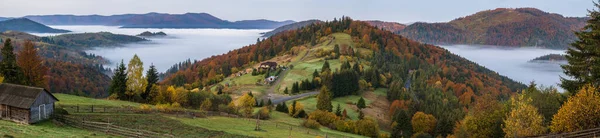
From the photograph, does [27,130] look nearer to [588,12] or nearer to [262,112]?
[262,112]

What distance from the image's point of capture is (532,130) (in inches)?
1889

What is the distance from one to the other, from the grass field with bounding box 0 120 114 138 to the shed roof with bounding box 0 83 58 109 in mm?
2450

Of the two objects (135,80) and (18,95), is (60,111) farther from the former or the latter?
(135,80)

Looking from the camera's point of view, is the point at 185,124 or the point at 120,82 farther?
the point at 120,82

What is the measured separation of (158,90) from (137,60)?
27.7 feet

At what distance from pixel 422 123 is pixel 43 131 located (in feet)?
264

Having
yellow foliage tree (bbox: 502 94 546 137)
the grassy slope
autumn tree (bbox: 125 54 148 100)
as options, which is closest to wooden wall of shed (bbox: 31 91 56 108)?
the grassy slope

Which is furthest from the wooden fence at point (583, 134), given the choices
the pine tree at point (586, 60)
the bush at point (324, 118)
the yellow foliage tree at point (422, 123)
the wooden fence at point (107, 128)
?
the yellow foliage tree at point (422, 123)

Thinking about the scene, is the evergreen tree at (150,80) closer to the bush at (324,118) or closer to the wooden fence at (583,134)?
the bush at (324,118)

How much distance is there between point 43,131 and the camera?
130 ft

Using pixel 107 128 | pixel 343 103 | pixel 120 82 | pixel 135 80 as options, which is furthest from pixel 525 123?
pixel 343 103

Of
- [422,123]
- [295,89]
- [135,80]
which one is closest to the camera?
[135,80]

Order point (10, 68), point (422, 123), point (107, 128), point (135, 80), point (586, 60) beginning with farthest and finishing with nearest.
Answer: point (422, 123) < point (135, 80) < point (10, 68) < point (586, 60) < point (107, 128)

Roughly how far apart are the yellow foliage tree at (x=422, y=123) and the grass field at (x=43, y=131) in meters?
75.1
